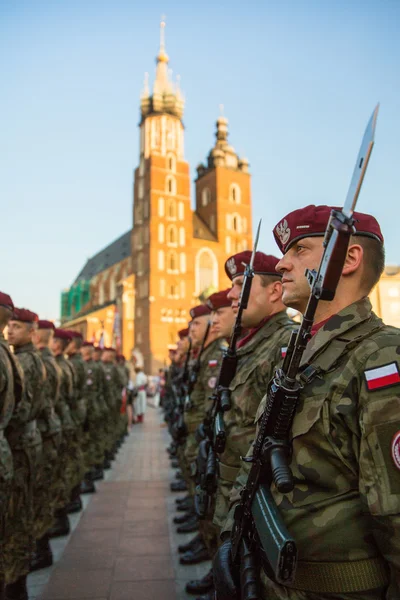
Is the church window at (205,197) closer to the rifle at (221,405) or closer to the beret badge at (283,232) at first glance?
the rifle at (221,405)

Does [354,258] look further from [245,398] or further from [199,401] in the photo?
[199,401]

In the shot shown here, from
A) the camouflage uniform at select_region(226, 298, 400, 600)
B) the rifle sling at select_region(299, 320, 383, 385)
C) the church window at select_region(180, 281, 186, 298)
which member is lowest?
the camouflage uniform at select_region(226, 298, 400, 600)

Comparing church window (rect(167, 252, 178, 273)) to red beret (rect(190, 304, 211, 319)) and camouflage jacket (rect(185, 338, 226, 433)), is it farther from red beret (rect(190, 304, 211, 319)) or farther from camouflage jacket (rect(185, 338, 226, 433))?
→ camouflage jacket (rect(185, 338, 226, 433))

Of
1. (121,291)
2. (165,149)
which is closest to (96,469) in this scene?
(121,291)

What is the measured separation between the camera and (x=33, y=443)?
3818mm

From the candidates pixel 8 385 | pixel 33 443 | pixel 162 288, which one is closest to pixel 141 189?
pixel 162 288

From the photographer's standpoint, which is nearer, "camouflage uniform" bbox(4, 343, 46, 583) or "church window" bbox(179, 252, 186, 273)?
"camouflage uniform" bbox(4, 343, 46, 583)

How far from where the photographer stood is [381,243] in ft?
5.20

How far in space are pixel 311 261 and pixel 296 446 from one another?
2.20 feet

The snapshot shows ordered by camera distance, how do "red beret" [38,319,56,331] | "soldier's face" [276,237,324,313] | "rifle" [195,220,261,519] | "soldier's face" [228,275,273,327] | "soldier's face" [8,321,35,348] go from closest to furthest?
1. "soldier's face" [276,237,324,313]
2. "rifle" [195,220,261,519]
3. "soldier's face" [228,275,273,327]
4. "soldier's face" [8,321,35,348]
5. "red beret" [38,319,56,331]

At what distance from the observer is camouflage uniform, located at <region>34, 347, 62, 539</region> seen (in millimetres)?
4235

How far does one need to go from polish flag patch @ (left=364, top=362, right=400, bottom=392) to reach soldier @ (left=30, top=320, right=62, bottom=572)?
3.78 meters

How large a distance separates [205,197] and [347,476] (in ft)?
186

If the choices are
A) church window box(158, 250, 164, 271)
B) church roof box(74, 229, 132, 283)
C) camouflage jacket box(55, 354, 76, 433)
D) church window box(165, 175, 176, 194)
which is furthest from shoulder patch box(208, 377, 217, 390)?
church roof box(74, 229, 132, 283)
